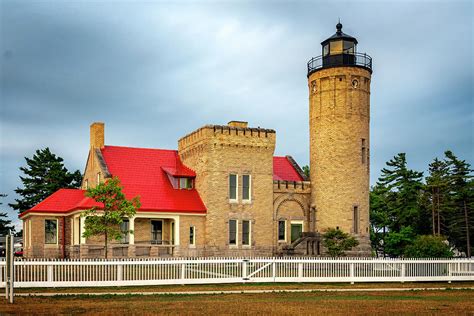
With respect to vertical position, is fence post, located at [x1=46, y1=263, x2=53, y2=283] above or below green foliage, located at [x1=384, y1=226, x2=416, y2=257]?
above

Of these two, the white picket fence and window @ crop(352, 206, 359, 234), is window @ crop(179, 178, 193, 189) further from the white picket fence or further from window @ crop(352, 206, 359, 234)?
the white picket fence

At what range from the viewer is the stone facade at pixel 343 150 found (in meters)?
42.9

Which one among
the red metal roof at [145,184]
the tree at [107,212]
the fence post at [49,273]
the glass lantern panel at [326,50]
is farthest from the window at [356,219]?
the fence post at [49,273]

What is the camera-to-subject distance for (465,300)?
69.9 ft

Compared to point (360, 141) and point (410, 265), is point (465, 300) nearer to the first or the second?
point (410, 265)

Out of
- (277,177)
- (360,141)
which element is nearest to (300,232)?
(277,177)

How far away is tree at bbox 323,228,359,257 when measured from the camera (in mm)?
40688

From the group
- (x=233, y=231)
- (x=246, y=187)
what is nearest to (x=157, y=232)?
(x=233, y=231)

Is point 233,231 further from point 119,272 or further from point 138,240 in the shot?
point 119,272

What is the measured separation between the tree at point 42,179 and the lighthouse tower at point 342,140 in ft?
83.6

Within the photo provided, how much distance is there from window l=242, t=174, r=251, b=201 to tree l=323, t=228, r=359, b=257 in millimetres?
5576

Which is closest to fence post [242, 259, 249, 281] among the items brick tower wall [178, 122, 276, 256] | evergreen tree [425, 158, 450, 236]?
brick tower wall [178, 122, 276, 256]

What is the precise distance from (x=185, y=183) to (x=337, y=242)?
35.0 ft

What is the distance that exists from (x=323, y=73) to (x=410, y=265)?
17.8m
